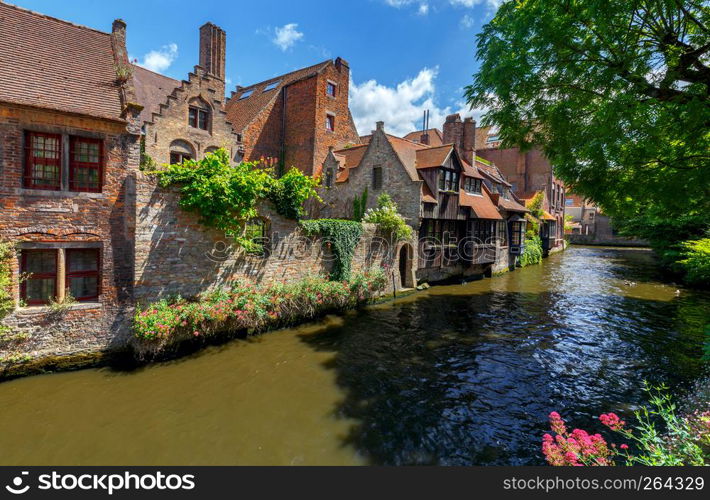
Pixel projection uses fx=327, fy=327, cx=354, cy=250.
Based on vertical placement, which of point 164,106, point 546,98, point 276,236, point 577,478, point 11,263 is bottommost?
point 577,478

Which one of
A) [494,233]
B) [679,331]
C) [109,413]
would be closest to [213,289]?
[109,413]

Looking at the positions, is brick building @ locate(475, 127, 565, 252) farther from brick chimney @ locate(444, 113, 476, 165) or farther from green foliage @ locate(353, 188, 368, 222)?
green foliage @ locate(353, 188, 368, 222)

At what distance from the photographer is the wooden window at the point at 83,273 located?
9.39 meters

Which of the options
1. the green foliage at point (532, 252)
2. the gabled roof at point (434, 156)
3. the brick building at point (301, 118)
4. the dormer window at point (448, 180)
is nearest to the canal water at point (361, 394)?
the dormer window at point (448, 180)

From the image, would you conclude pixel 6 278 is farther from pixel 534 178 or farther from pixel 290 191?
pixel 534 178

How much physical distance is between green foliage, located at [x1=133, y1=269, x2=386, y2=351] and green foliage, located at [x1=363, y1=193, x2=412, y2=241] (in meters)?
3.66

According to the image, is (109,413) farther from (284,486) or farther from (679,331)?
(679,331)

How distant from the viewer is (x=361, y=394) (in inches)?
325

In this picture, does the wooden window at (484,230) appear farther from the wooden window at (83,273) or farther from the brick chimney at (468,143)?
the wooden window at (83,273)

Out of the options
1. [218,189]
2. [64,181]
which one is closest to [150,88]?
[64,181]

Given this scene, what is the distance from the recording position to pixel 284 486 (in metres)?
3.89

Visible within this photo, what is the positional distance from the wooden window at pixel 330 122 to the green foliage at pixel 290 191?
13368mm

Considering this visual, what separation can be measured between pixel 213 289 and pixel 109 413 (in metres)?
4.82

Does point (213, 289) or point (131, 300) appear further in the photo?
point (213, 289)
